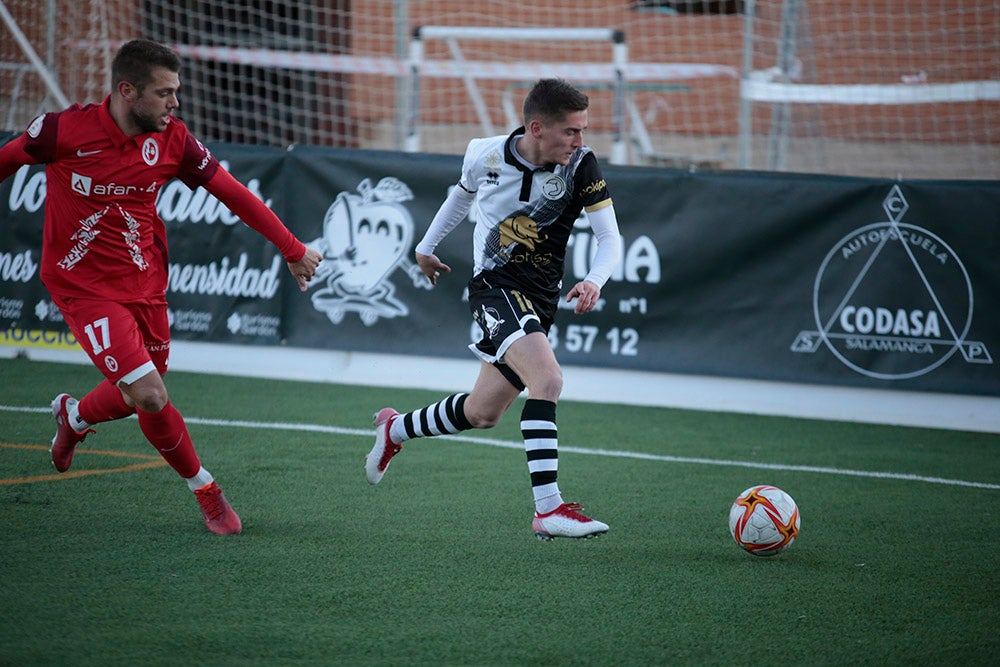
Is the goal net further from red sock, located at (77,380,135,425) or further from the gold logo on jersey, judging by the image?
red sock, located at (77,380,135,425)

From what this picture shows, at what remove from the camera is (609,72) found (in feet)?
43.3

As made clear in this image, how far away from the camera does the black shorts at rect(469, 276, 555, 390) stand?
518 centimetres

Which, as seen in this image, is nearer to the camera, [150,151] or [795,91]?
[150,151]

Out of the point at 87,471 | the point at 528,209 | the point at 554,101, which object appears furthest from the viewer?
the point at 87,471

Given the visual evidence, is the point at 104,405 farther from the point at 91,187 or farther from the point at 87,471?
the point at 91,187

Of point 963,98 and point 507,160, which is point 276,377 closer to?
point 507,160

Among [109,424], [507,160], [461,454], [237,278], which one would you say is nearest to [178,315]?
[237,278]

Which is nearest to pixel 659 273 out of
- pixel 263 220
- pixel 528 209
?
pixel 528 209

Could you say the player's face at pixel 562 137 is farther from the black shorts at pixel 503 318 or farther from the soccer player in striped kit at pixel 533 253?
the black shorts at pixel 503 318

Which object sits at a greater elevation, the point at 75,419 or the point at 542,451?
the point at 542,451

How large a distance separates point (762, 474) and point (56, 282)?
382 centimetres

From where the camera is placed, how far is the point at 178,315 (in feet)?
31.8

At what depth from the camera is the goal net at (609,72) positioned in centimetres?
1079

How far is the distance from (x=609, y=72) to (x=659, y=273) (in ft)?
16.1
